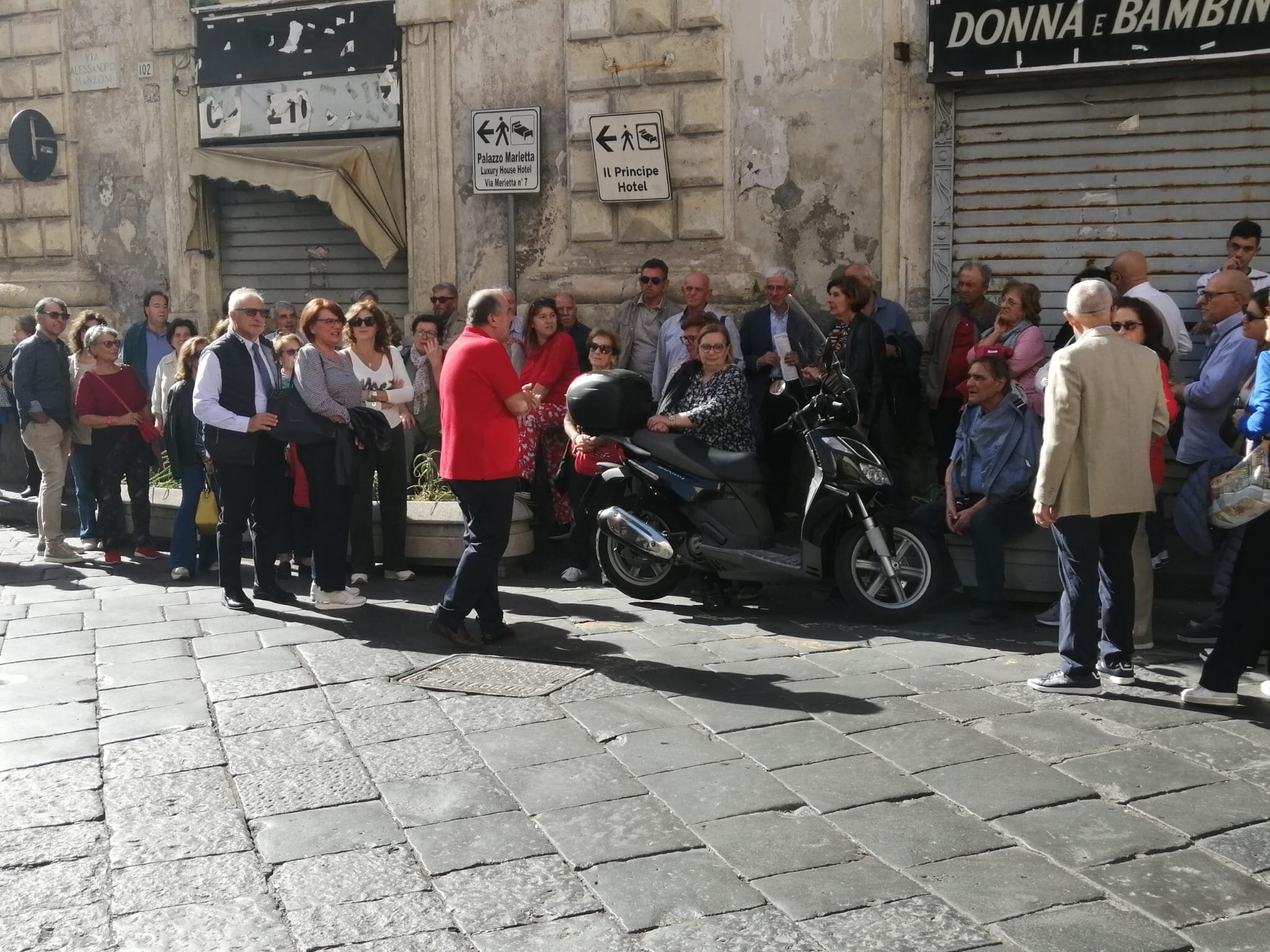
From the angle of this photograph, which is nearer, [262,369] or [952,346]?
[262,369]

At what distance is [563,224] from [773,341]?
2657 mm

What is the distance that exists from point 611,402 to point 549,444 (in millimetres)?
1874

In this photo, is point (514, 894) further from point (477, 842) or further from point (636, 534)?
point (636, 534)

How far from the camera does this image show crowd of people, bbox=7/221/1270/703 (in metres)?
6.09

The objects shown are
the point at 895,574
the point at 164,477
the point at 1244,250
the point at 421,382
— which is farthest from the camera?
the point at 164,477

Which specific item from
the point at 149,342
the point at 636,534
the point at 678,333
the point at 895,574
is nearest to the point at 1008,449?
the point at 895,574

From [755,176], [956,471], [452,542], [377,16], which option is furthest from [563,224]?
[956,471]

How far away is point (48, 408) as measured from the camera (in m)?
9.92

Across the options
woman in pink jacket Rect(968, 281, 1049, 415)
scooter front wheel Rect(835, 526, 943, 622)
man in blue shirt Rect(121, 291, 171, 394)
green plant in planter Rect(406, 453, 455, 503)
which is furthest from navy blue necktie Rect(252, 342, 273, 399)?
woman in pink jacket Rect(968, 281, 1049, 415)

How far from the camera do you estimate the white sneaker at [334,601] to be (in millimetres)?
8031

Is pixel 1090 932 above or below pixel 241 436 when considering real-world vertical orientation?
below

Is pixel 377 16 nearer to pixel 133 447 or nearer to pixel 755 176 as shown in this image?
pixel 755 176

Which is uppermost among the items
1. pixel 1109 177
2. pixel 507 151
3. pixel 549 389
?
pixel 507 151

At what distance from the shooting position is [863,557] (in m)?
7.65
